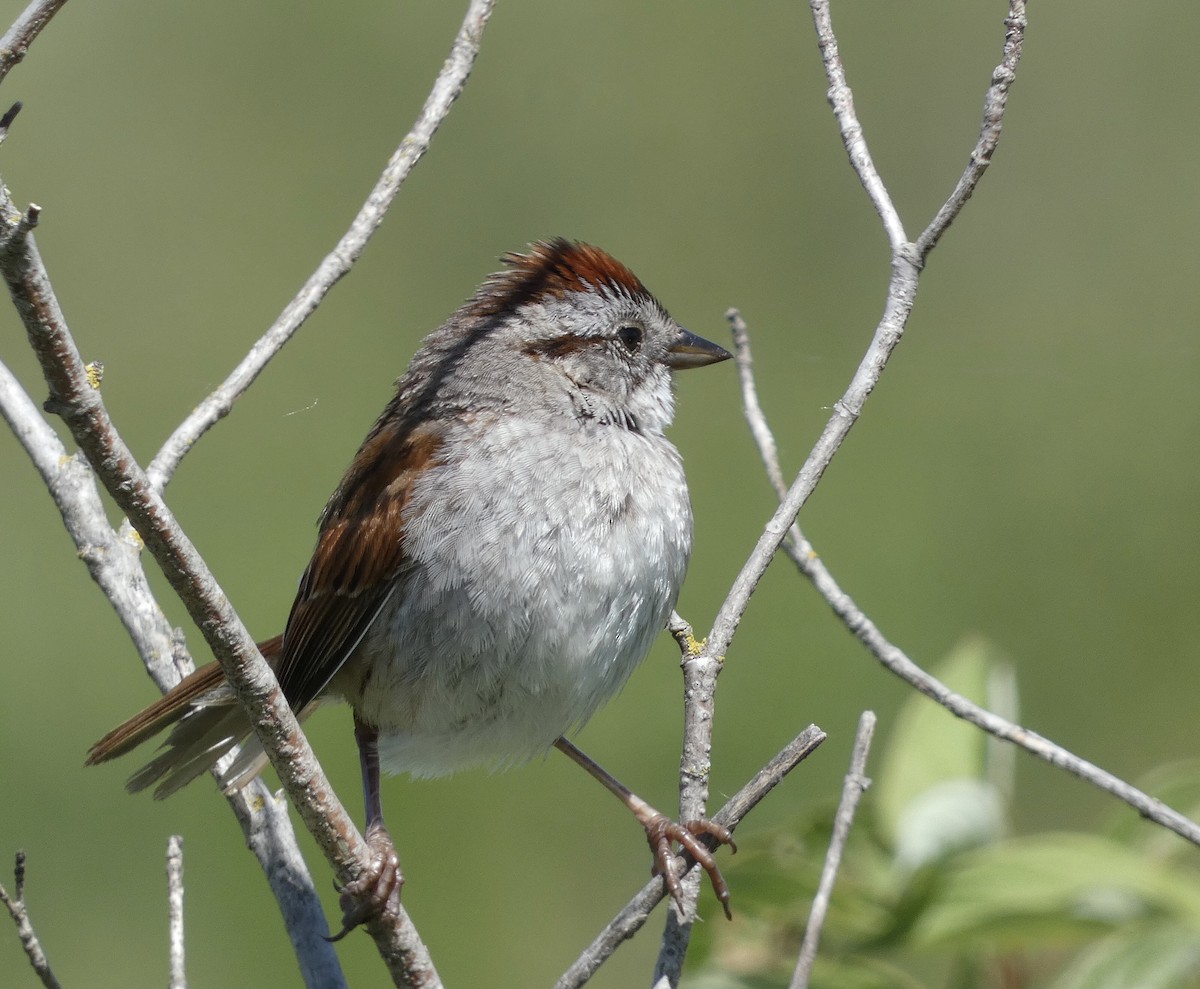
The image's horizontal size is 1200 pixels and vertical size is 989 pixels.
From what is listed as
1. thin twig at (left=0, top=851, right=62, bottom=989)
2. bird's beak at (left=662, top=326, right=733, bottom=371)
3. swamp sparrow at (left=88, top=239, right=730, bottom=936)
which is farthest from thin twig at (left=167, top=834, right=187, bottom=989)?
bird's beak at (left=662, top=326, right=733, bottom=371)

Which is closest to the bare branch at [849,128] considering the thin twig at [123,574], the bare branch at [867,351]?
the bare branch at [867,351]

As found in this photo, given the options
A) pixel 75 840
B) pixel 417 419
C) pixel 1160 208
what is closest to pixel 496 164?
pixel 1160 208

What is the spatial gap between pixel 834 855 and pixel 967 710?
41 centimetres

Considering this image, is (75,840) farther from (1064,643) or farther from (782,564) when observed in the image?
(1064,643)

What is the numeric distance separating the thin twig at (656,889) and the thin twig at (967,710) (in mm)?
399

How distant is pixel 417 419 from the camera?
10.6 ft

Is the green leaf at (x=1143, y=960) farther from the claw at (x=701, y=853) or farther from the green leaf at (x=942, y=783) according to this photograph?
the claw at (x=701, y=853)

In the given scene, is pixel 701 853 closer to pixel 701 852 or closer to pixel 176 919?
pixel 701 852

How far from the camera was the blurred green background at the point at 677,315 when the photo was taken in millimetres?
5332

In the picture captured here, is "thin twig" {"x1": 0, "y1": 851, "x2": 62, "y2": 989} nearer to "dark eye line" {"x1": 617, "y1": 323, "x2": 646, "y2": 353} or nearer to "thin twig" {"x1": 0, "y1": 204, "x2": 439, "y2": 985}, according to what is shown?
"thin twig" {"x1": 0, "y1": 204, "x2": 439, "y2": 985}

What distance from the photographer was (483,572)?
2.84 metres

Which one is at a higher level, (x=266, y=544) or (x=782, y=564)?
(x=782, y=564)

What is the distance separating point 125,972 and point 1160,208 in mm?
5917

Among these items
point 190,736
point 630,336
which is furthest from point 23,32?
point 630,336
